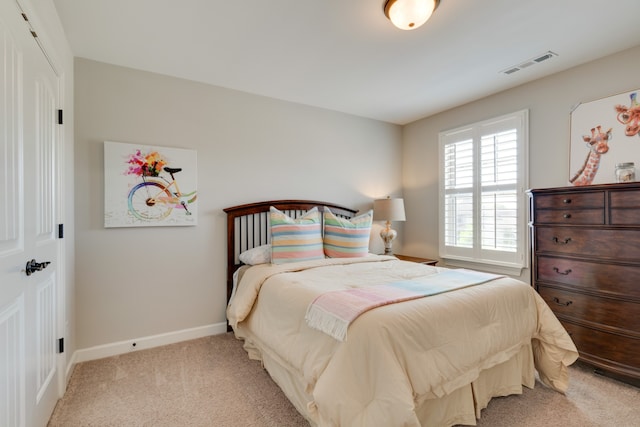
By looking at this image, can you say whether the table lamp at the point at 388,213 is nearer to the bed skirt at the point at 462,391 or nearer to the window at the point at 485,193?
the window at the point at 485,193

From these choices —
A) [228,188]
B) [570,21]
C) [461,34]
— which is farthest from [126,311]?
[570,21]

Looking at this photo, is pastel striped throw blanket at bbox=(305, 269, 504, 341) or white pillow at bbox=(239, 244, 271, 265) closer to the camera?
pastel striped throw blanket at bbox=(305, 269, 504, 341)

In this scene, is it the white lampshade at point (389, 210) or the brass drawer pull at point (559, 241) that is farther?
the white lampshade at point (389, 210)

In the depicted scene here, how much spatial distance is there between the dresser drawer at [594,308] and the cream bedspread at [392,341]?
1.51 ft

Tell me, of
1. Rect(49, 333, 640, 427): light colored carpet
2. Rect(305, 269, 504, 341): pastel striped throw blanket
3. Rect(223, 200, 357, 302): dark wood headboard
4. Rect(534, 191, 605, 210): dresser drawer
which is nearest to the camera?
Rect(305, 269, 504, 341): pastel striped throw blanket

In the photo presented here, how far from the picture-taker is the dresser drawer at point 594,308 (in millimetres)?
2057

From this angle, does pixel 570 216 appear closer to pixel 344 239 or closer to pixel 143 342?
pixel 344 239

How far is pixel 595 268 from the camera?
7.27ft

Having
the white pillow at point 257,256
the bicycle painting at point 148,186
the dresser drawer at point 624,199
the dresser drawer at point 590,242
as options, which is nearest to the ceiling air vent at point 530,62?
the dresser drawer at point 624,199

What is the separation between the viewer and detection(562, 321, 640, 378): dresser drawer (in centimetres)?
204

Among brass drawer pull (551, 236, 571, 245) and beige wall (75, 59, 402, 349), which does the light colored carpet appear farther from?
brass drawer pull (551, 236, 571, 245)

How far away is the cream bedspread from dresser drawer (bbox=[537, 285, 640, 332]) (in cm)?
46

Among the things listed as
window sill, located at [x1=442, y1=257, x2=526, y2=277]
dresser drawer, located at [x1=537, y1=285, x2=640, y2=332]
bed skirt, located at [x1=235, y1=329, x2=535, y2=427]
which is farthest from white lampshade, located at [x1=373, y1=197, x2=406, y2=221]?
bed skirt, located at [x1=235, y1=329, x2=535, y2=427]

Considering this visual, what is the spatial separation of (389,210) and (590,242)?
6.56 ft
